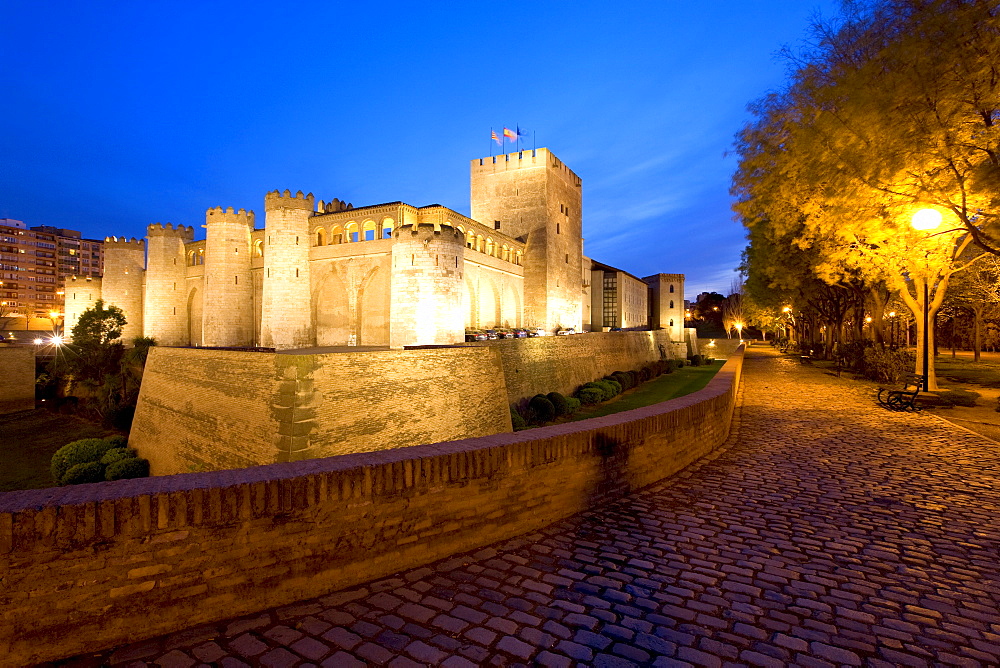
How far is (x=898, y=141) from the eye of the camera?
10.2 meters

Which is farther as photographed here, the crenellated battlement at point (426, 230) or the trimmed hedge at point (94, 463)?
the crenellated battlement at point (426, 230)

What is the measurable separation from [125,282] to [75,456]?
25171mm

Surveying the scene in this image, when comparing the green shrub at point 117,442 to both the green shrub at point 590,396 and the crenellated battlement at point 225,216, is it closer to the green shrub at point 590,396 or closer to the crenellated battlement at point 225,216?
the crenellated battlement at point 225,216

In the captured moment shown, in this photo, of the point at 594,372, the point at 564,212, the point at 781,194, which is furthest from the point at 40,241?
the point at 781,194

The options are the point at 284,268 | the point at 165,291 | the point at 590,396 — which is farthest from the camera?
the point at 165,291

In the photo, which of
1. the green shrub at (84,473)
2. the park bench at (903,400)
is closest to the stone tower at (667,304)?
the park bench at (903,400)

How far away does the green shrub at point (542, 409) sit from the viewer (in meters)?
19.2

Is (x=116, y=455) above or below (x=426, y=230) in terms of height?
below

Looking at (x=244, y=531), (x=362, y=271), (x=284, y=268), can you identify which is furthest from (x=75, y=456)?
(x=244, y=531)

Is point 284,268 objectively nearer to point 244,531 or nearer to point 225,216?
point 225,216

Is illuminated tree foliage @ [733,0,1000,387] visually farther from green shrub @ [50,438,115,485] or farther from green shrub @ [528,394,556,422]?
green shrub @ [50,438,115,485]

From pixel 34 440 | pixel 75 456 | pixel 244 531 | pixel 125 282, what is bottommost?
pixel 34 440

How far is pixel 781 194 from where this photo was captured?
16.7 m

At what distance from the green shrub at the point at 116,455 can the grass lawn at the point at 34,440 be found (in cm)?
288
